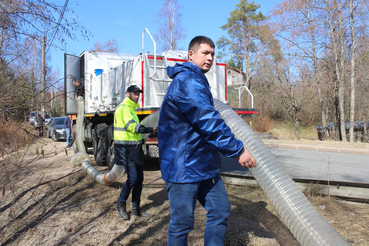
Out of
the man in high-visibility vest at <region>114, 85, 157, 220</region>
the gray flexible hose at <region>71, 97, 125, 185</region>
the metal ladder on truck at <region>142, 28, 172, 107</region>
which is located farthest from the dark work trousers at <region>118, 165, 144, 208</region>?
the metal ladder on truck at <region>142, 28, 172, 107</region>

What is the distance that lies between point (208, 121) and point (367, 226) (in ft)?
8.36

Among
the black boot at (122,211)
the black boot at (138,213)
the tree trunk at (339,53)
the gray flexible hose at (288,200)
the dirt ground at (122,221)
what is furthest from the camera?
the tree trunk at (339,53)

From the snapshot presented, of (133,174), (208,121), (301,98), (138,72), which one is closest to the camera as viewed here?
(208,121)

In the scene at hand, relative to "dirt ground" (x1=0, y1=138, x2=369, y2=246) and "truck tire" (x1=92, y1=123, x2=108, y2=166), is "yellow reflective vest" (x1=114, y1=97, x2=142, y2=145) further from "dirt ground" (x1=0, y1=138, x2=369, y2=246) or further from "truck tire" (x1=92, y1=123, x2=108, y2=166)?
"truck tire" (x1=92, y1=123, x2=108, y2=166)

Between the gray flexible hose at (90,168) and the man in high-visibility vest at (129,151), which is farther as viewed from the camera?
Result: the gray flexible hose at (90,168)

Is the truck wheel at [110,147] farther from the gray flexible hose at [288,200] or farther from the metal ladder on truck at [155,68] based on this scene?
the gray flexible hose at [288,200]

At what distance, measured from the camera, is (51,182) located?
5.91 metres

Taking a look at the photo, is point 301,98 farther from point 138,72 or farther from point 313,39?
point 138,72

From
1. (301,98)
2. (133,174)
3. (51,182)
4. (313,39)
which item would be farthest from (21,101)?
(301,98)

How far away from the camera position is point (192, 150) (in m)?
2.15

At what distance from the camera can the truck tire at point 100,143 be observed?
7.96 meters

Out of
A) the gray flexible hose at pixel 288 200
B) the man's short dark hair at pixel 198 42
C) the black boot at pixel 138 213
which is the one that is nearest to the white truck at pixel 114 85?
the black boot at pixel 138 213

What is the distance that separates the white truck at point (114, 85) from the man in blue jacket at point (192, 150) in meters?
2.93

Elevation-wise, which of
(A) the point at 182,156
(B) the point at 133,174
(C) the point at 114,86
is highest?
(C) the point at 114,86
